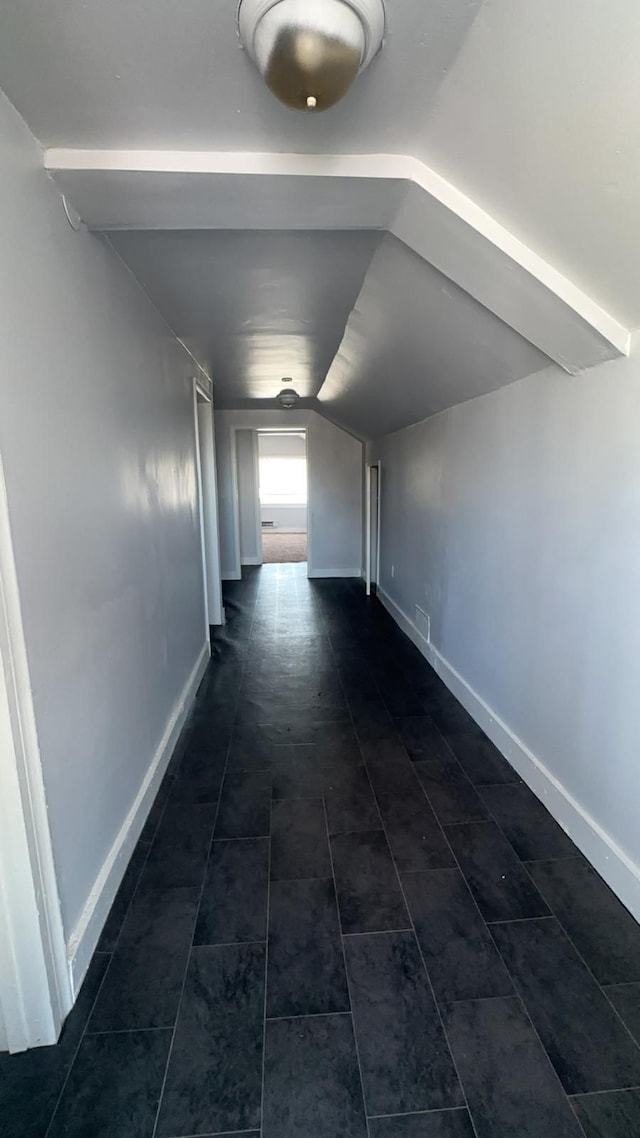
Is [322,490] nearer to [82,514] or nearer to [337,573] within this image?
[337,573]

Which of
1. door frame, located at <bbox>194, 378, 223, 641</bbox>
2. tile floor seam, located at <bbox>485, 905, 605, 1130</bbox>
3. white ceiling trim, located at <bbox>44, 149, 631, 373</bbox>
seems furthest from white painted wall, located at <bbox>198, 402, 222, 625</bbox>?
tile floor seam, located at <bbox>485, 905, 605, 1130</bbox>

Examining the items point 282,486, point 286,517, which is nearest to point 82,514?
point 286,517

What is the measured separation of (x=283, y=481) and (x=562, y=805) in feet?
32.9

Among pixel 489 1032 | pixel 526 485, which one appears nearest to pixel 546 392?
pixel 526 485

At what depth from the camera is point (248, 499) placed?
7.23 meters

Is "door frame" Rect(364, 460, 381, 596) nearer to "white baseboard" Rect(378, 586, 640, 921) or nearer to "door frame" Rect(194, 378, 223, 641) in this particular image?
"door frame" Rect(194, 378, 223, 641)

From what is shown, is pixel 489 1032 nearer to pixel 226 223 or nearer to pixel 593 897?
pixel 593 897

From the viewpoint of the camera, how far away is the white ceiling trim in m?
1.27

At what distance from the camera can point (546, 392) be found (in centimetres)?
204

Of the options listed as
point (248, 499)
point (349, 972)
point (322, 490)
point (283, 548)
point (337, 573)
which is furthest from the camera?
point (283, 548)

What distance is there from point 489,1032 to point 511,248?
211 cm

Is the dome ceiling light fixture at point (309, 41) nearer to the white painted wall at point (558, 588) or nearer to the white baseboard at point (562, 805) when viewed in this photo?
the white painted wall at point (558, 588)

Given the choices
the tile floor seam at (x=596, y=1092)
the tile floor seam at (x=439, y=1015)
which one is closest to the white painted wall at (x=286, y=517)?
the tile floor seam at (x=439, y=1015)

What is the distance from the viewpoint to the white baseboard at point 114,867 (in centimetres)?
138
